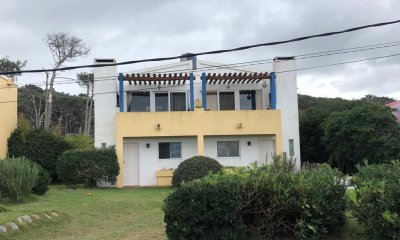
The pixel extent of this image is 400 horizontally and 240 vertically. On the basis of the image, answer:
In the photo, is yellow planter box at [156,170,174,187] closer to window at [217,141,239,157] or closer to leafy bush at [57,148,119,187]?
leafy bush at [57,148,119,187]

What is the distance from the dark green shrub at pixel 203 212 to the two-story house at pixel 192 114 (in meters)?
15.9

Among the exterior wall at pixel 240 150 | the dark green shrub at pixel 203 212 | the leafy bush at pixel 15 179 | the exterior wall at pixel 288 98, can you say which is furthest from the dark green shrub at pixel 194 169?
the dark green shrub at pixel 203 212

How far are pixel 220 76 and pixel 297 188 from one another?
16.6 m

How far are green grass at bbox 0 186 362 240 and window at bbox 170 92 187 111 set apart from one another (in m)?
10.5

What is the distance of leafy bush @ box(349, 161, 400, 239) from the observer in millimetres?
7559

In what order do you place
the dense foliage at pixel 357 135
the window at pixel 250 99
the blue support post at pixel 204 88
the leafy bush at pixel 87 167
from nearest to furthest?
1. the leafy bush at pixel 87 167
2. the blue support post at pixel 204 88
3. the dense foliage at pixel 357 135
4. the window at pixel 250 99

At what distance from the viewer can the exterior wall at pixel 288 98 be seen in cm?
2608

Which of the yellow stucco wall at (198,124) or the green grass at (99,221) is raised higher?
the yellow stucco wall at (198,124)

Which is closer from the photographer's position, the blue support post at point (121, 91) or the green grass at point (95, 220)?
the green grass at point (95, 220)

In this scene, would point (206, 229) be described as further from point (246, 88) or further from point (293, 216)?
point (246, 88)

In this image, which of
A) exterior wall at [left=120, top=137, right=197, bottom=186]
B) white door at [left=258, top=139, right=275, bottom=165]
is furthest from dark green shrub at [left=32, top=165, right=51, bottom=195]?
white door at [left=258, top=139, right=275, bottom=165]

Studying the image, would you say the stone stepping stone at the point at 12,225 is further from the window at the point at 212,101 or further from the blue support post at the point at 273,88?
the window at the point at 212,101

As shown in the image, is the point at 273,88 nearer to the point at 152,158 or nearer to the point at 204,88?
the point at 204,88

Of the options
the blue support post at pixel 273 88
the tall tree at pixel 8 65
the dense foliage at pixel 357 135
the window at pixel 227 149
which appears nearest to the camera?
the dense foliage at pixel 357 135
